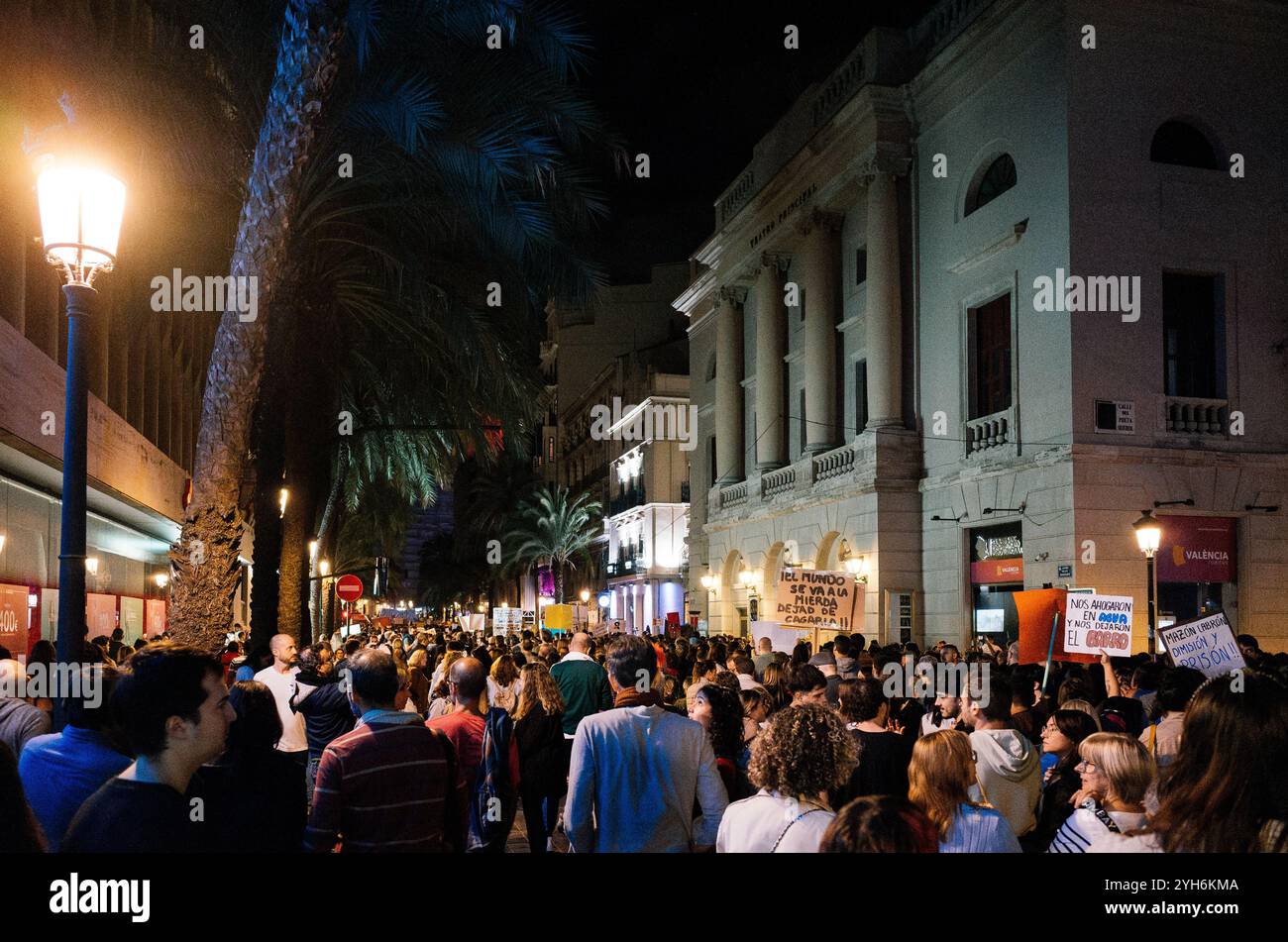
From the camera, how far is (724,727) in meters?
6.57

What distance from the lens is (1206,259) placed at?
23281 mm

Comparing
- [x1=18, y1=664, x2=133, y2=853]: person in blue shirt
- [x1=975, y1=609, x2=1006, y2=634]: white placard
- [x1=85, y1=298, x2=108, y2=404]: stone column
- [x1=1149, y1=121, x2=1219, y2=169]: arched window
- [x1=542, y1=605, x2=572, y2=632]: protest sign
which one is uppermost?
[x1=1149, y1=121, x2=1219, y2=169]: arched window

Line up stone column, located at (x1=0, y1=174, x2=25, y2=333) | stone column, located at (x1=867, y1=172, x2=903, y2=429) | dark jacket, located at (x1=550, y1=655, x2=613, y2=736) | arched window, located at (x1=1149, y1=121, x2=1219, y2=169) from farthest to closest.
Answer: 1. stone column, located at (x1=867, y1=172, x2=903, y2=429)
2. arched window, located at (x1=1149, y1=121, x2=1219, y2=169)
3. stone column, located at (x1=0, y1=174, x2=25, y2=333)
4. dark jacket, located at (x1=550, y1=655, x2=613, y2=736)

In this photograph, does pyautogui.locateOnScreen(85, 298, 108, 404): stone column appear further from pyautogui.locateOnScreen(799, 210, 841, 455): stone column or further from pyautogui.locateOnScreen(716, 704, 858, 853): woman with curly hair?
pyautogui.locateOnScreen(799, 210, 841, 455): stone column

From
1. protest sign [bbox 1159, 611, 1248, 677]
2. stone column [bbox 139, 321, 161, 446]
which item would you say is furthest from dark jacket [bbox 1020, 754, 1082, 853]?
stone column [bbox 139, 321, 161, 446]

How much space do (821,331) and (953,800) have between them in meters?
29.4

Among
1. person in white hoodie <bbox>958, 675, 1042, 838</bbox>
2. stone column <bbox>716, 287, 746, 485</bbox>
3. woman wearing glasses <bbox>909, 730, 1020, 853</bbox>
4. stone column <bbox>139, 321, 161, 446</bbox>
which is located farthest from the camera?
stone column <bbox>716, 287, 746, 485</bbox>

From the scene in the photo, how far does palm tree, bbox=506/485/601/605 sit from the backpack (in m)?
63.0

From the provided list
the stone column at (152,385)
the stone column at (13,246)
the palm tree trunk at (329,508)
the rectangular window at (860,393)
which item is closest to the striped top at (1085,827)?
the stone column at (13,246)

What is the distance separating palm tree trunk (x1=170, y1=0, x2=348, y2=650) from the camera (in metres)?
11.7

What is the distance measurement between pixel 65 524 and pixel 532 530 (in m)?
68.8

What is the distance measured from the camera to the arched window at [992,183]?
1009 inches

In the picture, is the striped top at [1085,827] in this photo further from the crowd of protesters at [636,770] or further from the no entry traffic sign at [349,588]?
the no entry traffic sign at [349,588]
